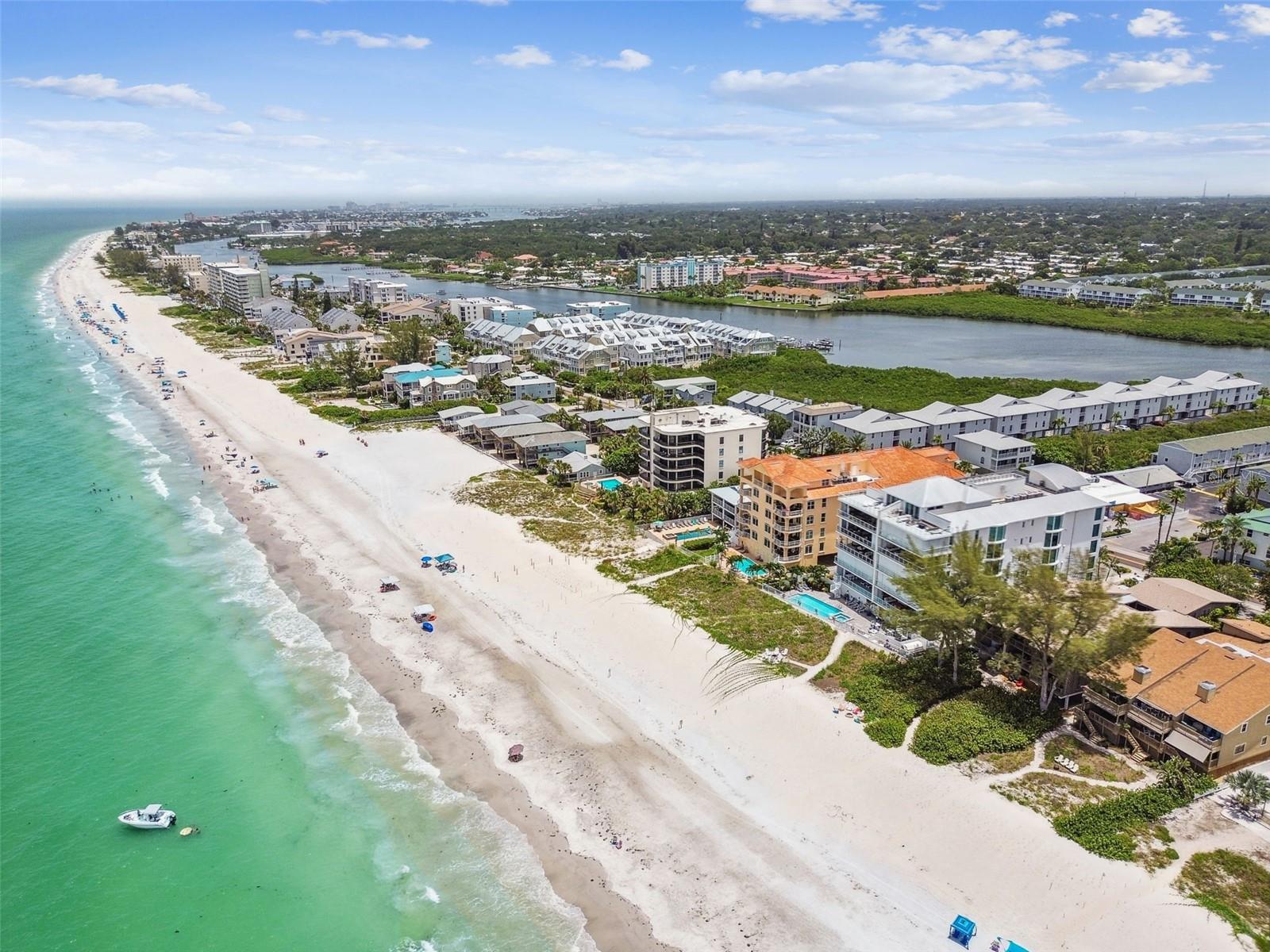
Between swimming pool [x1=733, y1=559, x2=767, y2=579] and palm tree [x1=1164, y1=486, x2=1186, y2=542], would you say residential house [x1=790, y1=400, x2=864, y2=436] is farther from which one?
palm tree [x1=1164, y1=486, x2=1186, y2=542]

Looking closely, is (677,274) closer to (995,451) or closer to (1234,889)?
(995,451)

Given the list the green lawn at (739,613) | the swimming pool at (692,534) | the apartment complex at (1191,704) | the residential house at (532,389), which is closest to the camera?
the apartment complex at (1191,704)

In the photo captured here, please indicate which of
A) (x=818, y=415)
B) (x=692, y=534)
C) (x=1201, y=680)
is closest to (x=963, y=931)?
(x=1201, y=680)

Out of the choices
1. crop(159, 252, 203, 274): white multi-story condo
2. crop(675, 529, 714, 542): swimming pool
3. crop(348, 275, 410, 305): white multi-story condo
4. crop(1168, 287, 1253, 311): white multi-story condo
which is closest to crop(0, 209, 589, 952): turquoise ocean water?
crop(675, 529, 714, 542): swimming pool

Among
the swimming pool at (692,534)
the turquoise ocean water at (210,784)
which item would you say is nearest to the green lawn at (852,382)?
the swimming pool at (692,534)

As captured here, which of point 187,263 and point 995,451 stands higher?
point 187,263

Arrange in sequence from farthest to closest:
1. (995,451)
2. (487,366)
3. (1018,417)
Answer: (487,366) < (1018,417) < (995,451)

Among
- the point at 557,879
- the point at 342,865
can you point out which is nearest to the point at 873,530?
the point at 557,879

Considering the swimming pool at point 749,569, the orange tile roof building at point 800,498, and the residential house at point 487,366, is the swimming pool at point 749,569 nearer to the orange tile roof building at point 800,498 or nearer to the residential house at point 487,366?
the orange tile roof building at point 800,498
